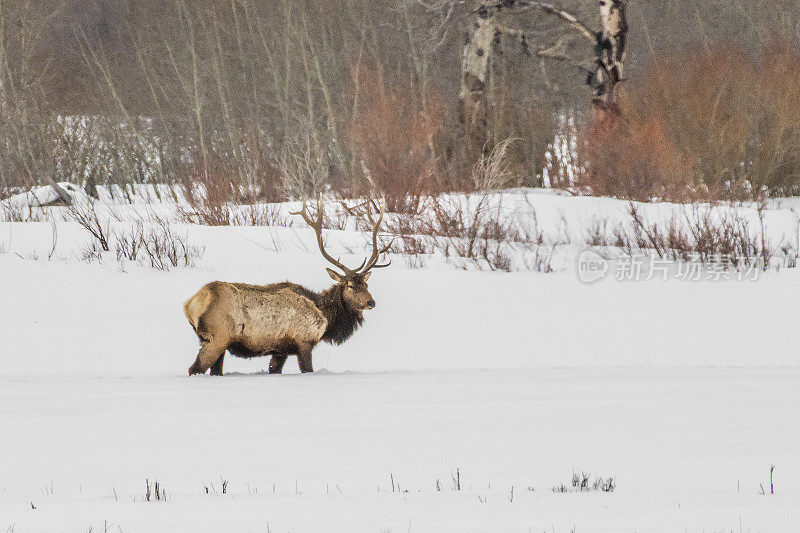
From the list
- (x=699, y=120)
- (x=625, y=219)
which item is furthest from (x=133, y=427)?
(x=699, y=120)

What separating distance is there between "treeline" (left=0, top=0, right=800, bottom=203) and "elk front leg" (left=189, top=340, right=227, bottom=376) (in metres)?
7.53

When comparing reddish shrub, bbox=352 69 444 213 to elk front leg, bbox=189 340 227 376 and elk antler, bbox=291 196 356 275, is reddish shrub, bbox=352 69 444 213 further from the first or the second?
elk front leg, bbox=189 340 227 376

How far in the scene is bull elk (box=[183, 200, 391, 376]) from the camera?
693 cm

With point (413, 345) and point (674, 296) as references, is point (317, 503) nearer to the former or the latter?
point (413, 345)

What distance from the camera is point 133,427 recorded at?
5836 mm

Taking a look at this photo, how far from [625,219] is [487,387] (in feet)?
25.0

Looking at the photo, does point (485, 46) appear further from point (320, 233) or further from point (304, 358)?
point (304, 358)

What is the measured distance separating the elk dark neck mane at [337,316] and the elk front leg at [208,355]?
2.45 feet

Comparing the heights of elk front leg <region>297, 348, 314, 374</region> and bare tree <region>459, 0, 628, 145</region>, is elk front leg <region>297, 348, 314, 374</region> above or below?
below

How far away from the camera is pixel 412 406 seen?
6410 millimetres

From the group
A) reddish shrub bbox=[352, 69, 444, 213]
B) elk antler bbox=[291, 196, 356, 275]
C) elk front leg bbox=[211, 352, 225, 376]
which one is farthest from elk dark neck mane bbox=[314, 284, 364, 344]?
reddish shrub bbox=[352, 69, 444, 213]

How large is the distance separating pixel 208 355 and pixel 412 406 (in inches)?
58.3

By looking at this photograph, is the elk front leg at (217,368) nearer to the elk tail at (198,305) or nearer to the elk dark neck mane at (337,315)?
the elk tail at (198,305)

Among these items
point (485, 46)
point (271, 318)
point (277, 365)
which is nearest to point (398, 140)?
point (485, 46)
